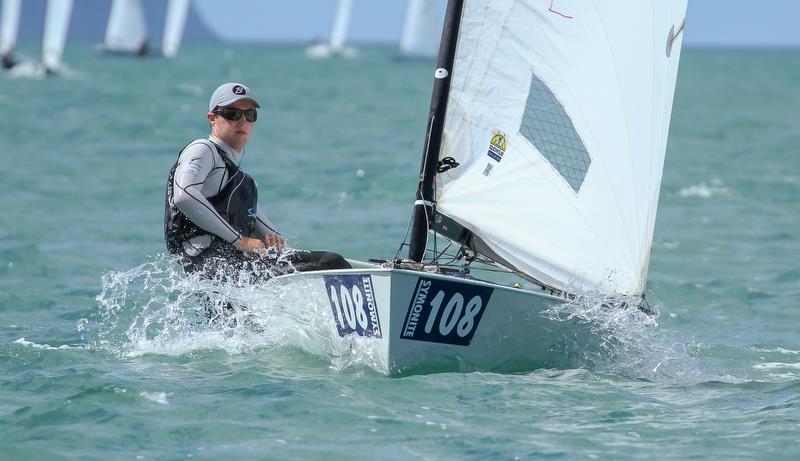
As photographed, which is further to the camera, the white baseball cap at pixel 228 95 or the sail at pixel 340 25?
the sail at pixel 340 25

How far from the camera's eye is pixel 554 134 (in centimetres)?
598

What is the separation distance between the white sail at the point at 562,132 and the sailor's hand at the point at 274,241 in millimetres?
752

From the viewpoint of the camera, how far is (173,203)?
559cm

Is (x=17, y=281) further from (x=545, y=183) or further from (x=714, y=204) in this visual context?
(x=714, y=204)

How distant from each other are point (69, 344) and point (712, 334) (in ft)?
12.3

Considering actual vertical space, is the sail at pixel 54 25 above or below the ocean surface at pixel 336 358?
above

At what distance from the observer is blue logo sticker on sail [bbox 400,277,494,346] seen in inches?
202

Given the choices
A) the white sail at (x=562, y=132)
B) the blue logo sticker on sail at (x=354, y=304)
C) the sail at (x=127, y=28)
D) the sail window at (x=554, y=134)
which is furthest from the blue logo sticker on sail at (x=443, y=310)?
the sail at (x=127, y=28)

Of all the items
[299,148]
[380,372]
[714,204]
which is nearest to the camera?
[380,372]

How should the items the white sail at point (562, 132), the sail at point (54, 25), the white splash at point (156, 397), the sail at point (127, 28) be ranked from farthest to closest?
the sail at point (127, 28), the sail at point (54, 25), the white sail at point (562, 132), the white splash at point (156, 397)

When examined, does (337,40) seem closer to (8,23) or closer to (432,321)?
(8,23)

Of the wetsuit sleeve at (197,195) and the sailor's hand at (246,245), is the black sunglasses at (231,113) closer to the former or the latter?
the wetsuit sleeve at (197,195)

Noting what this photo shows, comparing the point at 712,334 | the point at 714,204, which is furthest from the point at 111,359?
the point at 714,204

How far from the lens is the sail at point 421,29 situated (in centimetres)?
6450
